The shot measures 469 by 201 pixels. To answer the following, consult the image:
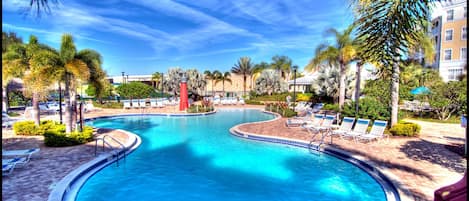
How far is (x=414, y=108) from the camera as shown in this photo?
18125 mm

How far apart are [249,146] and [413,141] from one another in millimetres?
6095

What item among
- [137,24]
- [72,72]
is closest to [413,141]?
[72,72]

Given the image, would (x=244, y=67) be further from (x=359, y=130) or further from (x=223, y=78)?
(x=359, y=130)

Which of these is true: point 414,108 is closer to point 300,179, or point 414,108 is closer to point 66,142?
point 300,179

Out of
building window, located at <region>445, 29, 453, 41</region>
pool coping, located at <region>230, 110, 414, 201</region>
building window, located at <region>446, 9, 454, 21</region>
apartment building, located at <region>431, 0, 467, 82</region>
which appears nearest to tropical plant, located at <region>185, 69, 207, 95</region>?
pool coping, located at <region>230, 110, 414, 201</region>

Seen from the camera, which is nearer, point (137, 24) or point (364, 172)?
point (364, 172)

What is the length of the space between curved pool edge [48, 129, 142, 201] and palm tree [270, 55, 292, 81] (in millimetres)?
40844

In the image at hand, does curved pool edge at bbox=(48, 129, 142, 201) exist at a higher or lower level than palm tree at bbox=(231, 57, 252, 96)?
lower

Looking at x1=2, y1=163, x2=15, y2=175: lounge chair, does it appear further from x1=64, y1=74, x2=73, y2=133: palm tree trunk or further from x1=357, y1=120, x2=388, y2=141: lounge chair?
x1=357, y1=120, x2=388, y2=141: lounge chair

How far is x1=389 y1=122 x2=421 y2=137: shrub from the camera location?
10258 mm

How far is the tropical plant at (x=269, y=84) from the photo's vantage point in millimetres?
33312

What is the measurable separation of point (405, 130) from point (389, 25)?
8.63 meters

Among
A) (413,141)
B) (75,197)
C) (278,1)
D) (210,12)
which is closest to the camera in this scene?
(75,197)

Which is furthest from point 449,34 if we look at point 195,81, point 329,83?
point 195,81
